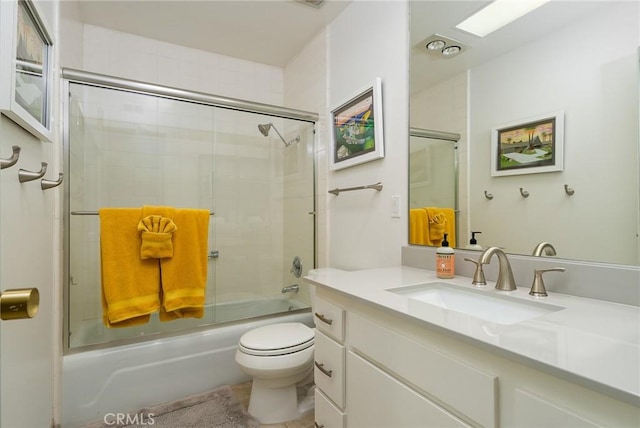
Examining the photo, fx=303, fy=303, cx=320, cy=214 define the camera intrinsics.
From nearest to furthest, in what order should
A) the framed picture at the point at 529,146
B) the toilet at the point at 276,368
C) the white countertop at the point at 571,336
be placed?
the white countertop at the point at 571,336, the framed picture at the point at 529,146, the toilet at the point at 276,368

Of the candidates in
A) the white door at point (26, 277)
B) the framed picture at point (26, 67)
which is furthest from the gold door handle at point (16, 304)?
the framed picture at point (26, 67)

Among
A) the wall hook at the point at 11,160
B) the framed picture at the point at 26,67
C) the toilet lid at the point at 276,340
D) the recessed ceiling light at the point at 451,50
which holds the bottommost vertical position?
the toilet lid at the point at 276,340

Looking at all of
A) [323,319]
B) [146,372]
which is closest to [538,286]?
[323,319]

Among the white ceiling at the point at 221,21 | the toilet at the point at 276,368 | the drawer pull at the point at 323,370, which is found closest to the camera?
the drawer pull at the point at 323,370

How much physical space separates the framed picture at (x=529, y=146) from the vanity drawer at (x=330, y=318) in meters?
0.78

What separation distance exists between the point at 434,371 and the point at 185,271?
1.41m

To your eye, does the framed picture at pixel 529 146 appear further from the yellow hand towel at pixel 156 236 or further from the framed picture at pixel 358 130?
the yellow hand towel at pixel 156 236

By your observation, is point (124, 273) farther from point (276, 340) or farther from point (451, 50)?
point (451, 50)

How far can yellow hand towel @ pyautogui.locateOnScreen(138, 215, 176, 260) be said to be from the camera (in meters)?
1.55

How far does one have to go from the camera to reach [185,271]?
1.68 metres

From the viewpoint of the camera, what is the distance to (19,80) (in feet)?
2.82

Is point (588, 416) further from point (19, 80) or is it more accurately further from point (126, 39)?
point (126, 39)

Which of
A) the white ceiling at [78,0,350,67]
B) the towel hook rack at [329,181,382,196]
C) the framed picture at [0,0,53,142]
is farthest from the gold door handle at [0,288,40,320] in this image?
the white ceiling at [78,0,350,67]

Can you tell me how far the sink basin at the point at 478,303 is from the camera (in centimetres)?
83
